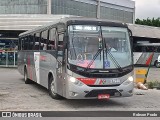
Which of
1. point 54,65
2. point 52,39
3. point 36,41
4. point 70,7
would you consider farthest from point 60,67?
point 70,7

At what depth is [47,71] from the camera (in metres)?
14.6

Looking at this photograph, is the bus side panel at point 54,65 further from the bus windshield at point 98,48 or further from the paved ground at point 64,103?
the bus windshield at point 98,48

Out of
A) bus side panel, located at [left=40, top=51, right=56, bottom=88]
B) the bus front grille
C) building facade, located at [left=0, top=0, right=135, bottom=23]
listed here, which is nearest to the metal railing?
bus side panel, located at [left=40, top=51, right=56, bottom=88]

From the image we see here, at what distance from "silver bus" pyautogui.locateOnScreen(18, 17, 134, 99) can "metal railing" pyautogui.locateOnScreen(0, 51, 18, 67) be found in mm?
22292

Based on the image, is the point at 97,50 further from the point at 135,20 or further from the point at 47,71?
the point at 135,20

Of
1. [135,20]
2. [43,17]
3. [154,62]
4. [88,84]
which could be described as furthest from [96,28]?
[135,20]

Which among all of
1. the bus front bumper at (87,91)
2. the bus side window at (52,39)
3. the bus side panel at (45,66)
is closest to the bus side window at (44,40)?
the bus side panel at (45,66)

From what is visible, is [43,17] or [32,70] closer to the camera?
[32,70]

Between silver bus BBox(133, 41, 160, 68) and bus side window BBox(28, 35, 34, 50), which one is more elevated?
bus side window BBox(28, 35, 34, 50)

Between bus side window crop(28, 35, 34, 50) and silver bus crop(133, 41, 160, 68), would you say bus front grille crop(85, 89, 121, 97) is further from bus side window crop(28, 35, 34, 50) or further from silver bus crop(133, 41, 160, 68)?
silver bus crop(133, 41, 160, 68)

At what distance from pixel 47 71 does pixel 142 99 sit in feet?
12.2

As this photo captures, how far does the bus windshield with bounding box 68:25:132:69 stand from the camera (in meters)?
12.0

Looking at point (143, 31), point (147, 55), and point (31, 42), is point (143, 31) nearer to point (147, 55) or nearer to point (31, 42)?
point (147, 55)

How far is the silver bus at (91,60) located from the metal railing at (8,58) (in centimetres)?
2229
